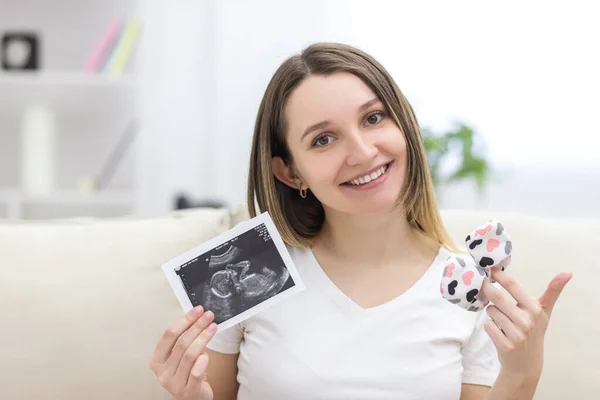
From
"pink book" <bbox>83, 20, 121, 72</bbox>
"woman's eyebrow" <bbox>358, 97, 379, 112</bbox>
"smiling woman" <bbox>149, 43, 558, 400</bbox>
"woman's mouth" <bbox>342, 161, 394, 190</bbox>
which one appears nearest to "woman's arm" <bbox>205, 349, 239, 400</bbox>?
"smiling woman" <bbox>149, 43, 558, 400</bbox>

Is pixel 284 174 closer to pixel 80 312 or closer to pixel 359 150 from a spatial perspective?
pixel 359 150

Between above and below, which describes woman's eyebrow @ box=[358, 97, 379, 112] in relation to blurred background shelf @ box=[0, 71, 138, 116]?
above

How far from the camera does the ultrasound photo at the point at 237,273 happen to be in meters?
1.17

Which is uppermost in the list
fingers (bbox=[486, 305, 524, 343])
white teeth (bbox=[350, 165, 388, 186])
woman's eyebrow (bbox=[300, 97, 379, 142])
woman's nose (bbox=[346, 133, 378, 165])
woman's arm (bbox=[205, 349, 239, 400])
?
woman's eyebrow (bbox=[300, 97, 379, 142])

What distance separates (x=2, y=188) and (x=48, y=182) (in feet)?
1.09

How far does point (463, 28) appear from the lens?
3301 millimetres

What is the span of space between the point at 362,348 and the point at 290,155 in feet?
1.11

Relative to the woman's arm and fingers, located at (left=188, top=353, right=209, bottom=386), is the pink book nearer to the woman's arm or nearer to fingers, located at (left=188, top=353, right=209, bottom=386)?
the woman's arm

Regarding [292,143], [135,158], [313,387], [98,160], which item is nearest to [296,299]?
[313,387]

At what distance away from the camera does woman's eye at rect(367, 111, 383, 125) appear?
1236 millimetres

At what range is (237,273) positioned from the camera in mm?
1191

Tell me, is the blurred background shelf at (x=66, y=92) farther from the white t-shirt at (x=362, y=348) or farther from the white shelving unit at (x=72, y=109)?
the white t-shirt at (x=362, y=348)

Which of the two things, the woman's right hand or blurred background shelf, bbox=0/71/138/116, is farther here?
blurred background shelf, bbox=0/71/138/116

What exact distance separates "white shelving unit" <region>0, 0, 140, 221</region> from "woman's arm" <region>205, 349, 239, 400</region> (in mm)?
2039
